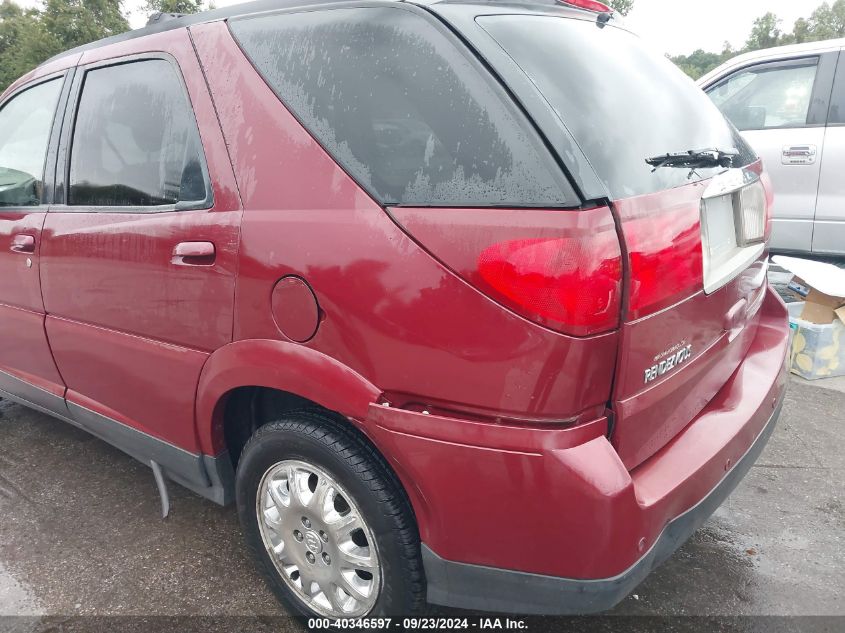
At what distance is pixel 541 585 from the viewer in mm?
1404

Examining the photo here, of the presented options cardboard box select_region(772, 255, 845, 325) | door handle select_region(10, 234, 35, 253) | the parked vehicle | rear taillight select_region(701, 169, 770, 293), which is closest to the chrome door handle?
the parked vehicle

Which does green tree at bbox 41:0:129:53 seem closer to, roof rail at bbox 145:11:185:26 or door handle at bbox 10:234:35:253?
door handle at bbox 10:234:35:253

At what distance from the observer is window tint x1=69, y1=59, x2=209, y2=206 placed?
1.88 metres

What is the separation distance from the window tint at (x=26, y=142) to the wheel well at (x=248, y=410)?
1.26 metres

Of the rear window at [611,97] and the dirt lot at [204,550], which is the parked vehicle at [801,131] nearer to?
the dirt lot at [204,550]

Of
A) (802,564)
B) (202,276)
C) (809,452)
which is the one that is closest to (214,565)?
(202,276)

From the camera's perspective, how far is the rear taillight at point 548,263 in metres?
1.25

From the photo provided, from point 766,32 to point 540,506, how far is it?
258 ft

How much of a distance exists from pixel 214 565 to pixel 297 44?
5.68 feet

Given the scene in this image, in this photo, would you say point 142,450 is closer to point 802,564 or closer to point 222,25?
point 222,25

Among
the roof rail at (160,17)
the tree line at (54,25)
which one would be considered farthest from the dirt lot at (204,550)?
the tree line at (54,25)

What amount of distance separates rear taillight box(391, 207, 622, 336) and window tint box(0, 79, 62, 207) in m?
1.99

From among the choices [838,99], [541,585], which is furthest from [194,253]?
[838,99]

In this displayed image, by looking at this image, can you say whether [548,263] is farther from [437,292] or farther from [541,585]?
[541,585]
